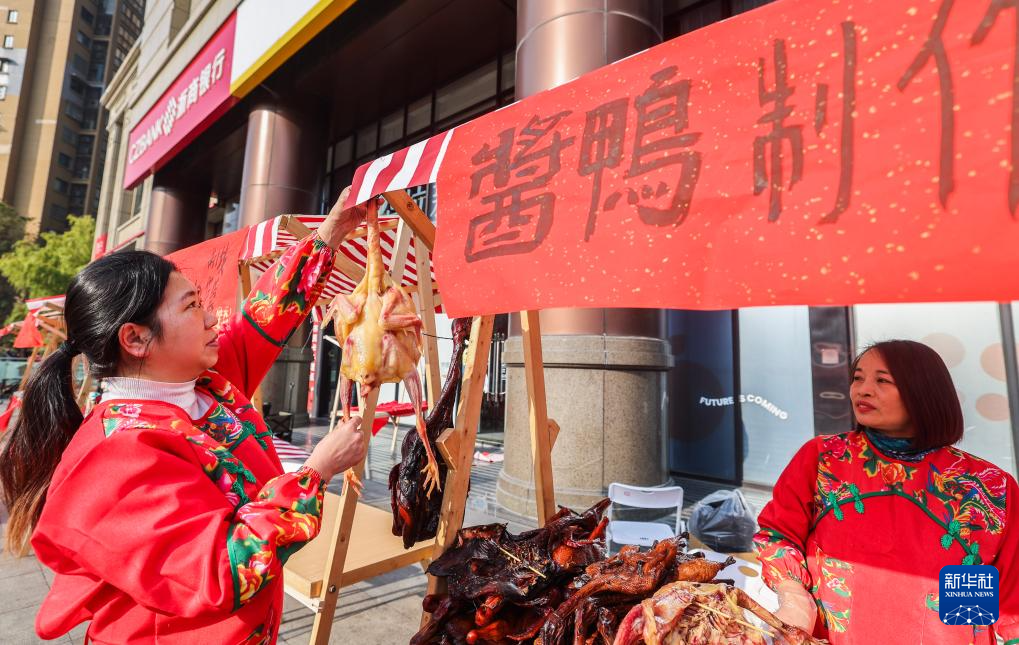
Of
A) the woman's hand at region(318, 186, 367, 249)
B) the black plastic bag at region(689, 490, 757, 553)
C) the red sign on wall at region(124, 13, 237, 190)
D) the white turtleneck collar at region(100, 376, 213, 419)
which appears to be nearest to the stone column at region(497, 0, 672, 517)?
the black plastic bag at region(689, 490, 757, 553)

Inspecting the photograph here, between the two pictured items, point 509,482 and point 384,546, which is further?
point 509,482

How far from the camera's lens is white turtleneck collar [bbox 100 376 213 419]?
4.24 ft

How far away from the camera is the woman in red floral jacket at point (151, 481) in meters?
1.06

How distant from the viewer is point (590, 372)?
496cm

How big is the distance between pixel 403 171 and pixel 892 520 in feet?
7.54

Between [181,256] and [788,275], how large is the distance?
4900mm

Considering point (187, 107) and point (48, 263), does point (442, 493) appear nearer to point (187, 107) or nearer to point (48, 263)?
point (187, 107)

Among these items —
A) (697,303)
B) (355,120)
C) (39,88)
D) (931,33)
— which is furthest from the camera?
(39,88)

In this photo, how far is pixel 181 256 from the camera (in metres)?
4.27

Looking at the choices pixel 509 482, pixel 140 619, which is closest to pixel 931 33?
pixel 140 619

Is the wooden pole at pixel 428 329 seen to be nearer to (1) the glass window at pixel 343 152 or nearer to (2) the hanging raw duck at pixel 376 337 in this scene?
(2) the hanging raw duck at pixel 376 337

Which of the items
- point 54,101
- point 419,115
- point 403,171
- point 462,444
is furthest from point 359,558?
point 54,101

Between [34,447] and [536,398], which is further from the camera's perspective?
[536,398]

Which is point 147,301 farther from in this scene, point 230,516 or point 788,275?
point 788,275
